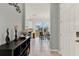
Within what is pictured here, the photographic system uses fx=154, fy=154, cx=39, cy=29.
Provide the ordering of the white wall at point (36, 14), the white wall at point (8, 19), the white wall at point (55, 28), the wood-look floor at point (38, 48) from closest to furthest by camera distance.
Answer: the white wall at point (8, 19), the white wall at point (36, 14), the wood-look floor at point (38, 48), the white wall at point (55, 28)

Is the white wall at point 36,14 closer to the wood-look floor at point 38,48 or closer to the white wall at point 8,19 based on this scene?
the white wall at point 8,19

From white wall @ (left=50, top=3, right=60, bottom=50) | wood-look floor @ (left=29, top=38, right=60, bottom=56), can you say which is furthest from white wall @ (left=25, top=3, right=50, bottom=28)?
white wall @ (left=50, top=3, right=60, bottom=50)

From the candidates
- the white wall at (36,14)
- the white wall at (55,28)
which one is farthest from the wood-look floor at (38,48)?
the white wall at (55,28)

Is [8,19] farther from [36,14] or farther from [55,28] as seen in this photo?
[55,28]

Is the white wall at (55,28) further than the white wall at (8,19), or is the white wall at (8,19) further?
the white wall at (55,28)

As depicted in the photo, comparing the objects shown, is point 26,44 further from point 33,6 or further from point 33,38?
point 33,6

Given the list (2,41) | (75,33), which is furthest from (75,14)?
(2,41)

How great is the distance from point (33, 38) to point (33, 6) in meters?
0.77

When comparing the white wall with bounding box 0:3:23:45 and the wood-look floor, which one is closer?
the white wall with bounding box 0:3:23:45

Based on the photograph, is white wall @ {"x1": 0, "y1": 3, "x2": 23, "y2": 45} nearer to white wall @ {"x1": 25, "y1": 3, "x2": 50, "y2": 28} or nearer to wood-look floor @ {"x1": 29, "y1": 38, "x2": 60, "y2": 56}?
white wall @ {"x1": 25, "y1": 3, "x2": 50, "y2": 28}

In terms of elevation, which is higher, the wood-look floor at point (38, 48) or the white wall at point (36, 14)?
the white wall at point (36, 14)

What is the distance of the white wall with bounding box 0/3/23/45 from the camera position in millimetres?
3238

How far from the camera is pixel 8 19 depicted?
11.8 ft

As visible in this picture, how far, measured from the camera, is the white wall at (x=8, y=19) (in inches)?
127
